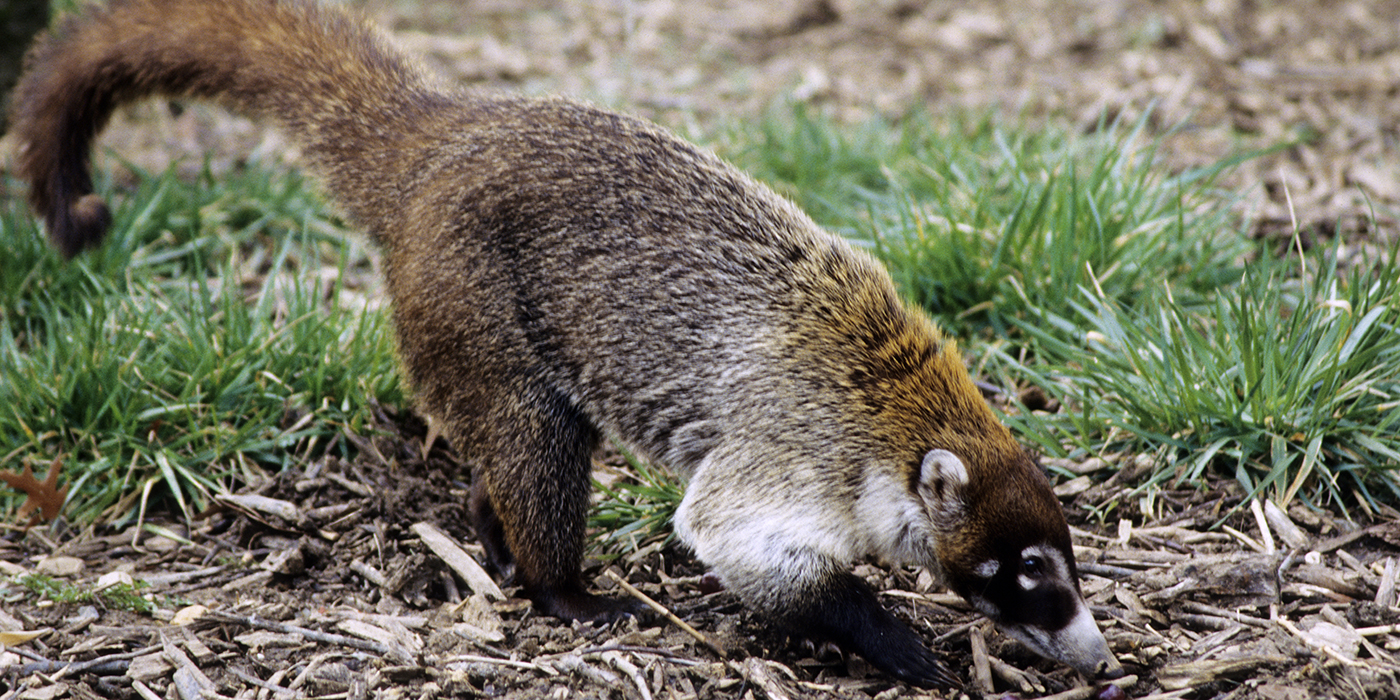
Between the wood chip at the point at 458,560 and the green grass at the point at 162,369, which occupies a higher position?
the green grass at the point at 162,369

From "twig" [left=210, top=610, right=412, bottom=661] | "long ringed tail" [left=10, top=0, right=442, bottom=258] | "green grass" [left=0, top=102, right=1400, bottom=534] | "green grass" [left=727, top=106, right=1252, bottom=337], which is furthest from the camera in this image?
"green grass" [left=727, top=106, right=1252, bottom=337]

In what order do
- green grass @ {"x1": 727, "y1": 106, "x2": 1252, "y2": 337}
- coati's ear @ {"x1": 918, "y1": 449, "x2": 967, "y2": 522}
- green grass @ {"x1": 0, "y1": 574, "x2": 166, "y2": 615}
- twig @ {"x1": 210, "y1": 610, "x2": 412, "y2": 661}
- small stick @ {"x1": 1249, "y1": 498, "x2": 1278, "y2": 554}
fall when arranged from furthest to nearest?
green grass @ {"x1": 727, "y1": 106, "x2": 1252, "y2": 337} < small stick @ {"x1": 1249, "y1": 498, "x2": 1278, "y2": 554} < green grass @ {"x1": 0, "y1": 574, "x2": 166, "y2": 615} < twig @ {"x1": 210, "y1": 610, "x2": 412, "y2": 661} < coati's ear @ {"x1": 918, "y1": 449, "x2": 967, "y2": 522}

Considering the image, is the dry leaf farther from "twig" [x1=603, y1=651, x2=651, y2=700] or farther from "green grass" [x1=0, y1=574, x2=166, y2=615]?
"twig" [x1=603, y1=651, x2=651, y2=700]

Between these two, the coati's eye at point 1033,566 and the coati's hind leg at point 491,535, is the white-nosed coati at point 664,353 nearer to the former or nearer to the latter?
the coati's eye at point 1033,566

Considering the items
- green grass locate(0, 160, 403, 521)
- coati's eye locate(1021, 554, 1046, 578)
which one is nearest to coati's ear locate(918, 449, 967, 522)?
coati's eye locate(1021, 554, 1046, 578)

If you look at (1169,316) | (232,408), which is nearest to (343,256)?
(232,408)

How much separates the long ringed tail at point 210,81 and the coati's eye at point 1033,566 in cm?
257

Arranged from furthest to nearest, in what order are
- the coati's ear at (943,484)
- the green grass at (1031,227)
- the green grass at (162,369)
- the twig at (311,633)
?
the green grass at (1031,227), the green grass at (162,369), the twig at (311,633), the coati's ear at (943,484)

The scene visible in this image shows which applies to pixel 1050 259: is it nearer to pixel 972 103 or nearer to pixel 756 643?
pixel 756 643

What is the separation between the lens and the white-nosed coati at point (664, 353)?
12.0 ft

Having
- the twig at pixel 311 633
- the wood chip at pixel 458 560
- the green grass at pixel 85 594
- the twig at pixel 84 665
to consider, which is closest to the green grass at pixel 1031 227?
the wood chip at pixel 458 560

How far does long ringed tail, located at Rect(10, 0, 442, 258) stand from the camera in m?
4.25

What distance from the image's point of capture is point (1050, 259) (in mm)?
5066

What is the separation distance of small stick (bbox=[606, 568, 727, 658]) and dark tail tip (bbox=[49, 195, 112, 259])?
2446 millimetres
